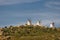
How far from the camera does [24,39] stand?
82812 mm

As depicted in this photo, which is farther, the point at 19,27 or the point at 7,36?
the point at 19,27

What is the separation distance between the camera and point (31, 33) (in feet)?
310

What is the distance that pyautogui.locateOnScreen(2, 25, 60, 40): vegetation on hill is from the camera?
86.1 metres

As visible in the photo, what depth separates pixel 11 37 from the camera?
86.0 metres

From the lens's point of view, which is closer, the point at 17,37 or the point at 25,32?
the point at 17,37

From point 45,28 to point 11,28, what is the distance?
42.2 ft

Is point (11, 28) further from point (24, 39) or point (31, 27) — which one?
point (24, 39)

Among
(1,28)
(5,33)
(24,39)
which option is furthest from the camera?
(1,28)

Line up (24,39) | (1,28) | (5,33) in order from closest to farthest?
(24,39) < (5,33) < (1,28)

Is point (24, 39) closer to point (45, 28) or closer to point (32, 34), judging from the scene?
point (32, 34)

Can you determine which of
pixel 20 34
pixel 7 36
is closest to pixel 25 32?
pixel 20 34

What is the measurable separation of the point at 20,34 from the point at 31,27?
9893mm

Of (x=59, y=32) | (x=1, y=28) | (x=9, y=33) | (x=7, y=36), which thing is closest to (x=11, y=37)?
(x=7, y=36)

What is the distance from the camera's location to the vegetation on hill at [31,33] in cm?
8606
